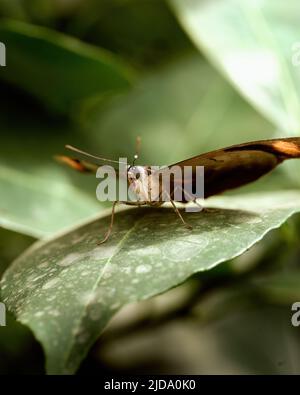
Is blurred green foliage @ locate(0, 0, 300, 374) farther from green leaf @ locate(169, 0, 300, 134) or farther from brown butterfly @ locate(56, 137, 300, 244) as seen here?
brown butterfly @ locate(56, 137, 300, 244)

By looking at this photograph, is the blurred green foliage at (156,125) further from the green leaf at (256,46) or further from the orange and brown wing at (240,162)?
the orange and brown wing at (240,162)

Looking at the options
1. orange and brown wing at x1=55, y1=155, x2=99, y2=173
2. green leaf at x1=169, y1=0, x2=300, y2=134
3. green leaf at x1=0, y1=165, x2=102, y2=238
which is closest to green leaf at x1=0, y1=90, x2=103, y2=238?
green leaf at x1=0, y1=165, x2=102, y2=238

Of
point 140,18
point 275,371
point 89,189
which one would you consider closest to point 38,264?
point 89,189

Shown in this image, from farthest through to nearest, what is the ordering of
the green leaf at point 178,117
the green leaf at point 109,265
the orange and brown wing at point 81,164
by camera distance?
the green leaf at point 178,117 < the orange and brown wing at point 81,164 < the green leaf at point 109,265

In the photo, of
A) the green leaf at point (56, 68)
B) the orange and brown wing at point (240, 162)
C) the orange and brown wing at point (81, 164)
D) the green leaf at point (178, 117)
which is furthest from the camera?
the green leaf at point (178, 117)

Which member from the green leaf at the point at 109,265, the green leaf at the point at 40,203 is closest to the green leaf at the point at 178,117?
the green leaf at the point at 40,203

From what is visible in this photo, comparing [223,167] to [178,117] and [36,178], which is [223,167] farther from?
[178,117]
